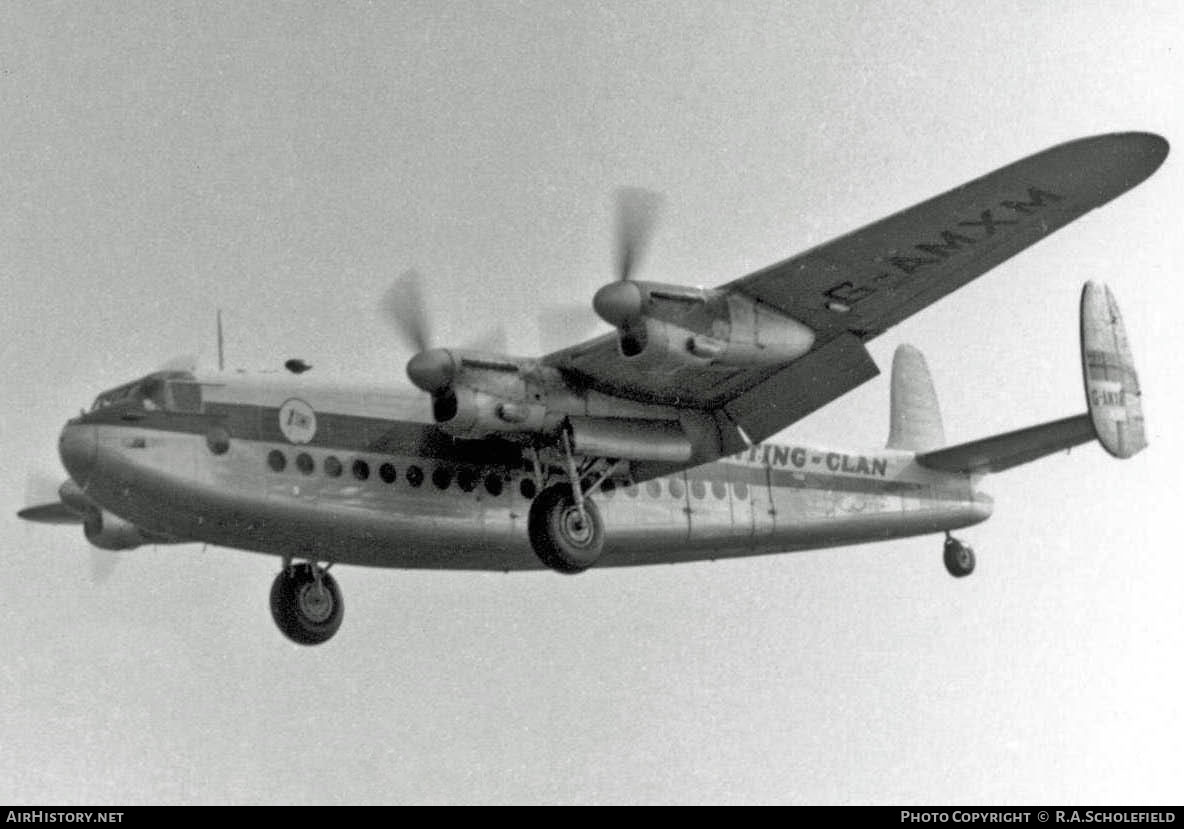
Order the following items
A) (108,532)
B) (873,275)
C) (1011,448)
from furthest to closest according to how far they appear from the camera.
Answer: (1011,448) → (108,532) → (873,275)

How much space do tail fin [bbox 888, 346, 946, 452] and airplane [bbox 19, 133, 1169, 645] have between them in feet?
14.1

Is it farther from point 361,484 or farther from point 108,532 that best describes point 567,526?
point 108,532

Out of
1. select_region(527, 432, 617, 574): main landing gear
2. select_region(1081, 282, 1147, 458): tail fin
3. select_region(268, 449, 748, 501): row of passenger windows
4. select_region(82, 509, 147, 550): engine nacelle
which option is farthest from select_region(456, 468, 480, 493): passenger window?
select_region(1081, 282, 1147, 458): tail fin

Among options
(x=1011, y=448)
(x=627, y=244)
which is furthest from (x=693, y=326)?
(x=1011, y=448)

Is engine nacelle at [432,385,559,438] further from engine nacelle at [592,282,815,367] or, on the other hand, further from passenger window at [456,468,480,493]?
engine nacelle at [592,282,815,367]

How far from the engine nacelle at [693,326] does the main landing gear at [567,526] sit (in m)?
1.78

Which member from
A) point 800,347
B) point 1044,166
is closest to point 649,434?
point 800,347

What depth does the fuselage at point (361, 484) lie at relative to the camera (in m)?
15.6

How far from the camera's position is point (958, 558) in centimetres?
2123

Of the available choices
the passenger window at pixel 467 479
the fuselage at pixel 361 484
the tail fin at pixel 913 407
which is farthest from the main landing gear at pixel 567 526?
the tail fin at pixel 913 407

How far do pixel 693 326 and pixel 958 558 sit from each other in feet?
22.8

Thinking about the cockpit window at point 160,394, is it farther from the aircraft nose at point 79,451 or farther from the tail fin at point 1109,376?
the tail fin at point 1109,376
